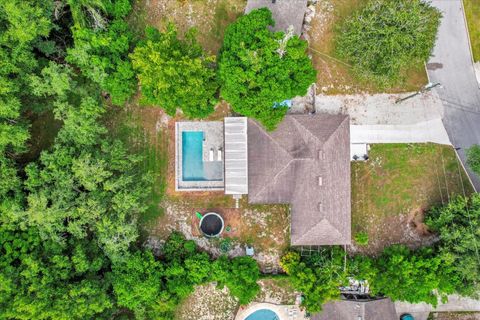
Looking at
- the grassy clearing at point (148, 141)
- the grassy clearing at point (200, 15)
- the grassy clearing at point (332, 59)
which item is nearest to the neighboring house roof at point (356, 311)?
the grassy clearing at point (148, 141)

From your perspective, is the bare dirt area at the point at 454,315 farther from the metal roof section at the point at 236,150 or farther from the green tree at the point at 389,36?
the green tree at the point at 389,36

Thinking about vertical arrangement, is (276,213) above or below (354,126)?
below

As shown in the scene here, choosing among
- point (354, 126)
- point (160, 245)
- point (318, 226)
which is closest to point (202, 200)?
point (160, 245)

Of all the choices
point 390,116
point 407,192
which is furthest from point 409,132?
point 407,192

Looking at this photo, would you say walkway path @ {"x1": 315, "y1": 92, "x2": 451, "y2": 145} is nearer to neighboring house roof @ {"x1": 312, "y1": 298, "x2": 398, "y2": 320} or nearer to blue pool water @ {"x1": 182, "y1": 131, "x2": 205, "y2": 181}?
blue pool water @ {"x1": 182, "y1": 131, "x2": 205, "y2": 181}

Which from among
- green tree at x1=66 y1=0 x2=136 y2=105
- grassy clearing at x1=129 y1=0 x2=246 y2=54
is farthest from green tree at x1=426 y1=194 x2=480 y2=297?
green tree at x1=66 y1=0 x2=136 y2=105

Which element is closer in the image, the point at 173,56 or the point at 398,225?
the point at 173,56

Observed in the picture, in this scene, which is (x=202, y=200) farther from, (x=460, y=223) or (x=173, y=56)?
(x=460, y=223)
